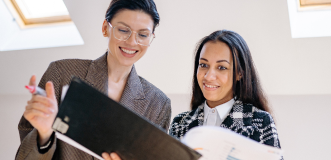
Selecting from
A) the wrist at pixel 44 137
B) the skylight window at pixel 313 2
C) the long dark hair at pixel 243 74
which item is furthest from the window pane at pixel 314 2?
the wrist at pixel 44 137

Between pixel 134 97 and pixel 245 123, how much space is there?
1.82ft

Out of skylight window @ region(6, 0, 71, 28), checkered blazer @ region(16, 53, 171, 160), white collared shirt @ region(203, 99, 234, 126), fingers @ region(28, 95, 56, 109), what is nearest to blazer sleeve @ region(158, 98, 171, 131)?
checkered blazer @ region(16, 53, 171, 160)

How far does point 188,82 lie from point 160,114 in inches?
69.9

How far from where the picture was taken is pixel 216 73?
1624mm

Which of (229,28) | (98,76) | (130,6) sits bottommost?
(98,76)

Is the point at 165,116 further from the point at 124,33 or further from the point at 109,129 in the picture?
the point at 109,129

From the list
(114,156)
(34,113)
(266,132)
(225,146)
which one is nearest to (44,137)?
(34,113)

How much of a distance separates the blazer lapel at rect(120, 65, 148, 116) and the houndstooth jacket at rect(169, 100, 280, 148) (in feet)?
0.63

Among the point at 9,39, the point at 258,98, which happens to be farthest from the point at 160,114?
the point at 9,39

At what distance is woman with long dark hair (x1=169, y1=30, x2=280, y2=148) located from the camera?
1.61m

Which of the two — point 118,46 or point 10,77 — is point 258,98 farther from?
point 10,77

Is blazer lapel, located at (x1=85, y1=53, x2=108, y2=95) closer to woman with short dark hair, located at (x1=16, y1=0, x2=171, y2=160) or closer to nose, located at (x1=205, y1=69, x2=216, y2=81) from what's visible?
woman with short dark hair, located at (x1=16, y1=0, x2=171, y2=160)

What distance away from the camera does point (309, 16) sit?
3.15 m

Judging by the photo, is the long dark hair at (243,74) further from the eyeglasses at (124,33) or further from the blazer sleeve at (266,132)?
the eyeglasses at (124,33)
